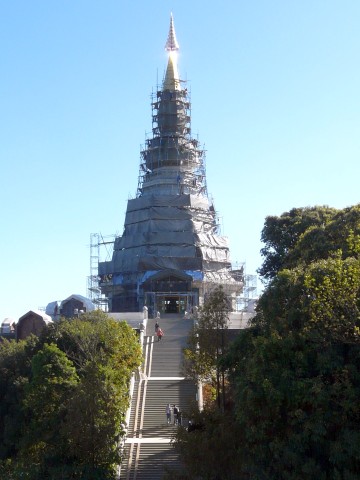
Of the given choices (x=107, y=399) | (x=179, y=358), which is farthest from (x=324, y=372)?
(x=179, y=358)

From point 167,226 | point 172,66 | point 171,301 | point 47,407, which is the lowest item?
point 47,407

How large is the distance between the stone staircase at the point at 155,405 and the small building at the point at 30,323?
7049mm

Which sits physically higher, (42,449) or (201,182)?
(201,182)

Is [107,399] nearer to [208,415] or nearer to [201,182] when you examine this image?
[208,415]

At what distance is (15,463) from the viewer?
81.0 ft

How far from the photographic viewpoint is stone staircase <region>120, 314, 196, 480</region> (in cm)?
2389

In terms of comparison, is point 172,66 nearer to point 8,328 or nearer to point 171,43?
point 171,43

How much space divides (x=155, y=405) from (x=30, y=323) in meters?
16.1

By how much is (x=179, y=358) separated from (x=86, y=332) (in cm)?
628

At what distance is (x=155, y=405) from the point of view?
28719mm

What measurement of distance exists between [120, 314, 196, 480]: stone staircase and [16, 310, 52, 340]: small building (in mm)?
7049

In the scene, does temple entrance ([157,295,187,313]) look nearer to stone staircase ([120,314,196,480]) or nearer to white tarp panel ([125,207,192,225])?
white tarp panel ([125,207,192,225])

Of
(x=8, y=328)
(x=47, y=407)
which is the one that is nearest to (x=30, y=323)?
(x=8, y=328)

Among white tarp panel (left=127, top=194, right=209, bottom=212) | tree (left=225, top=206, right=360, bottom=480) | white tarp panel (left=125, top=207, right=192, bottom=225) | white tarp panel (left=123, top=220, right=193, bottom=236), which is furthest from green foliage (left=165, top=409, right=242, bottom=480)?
white tarp panel (left=127, top=194, right=209, bottom=212)
